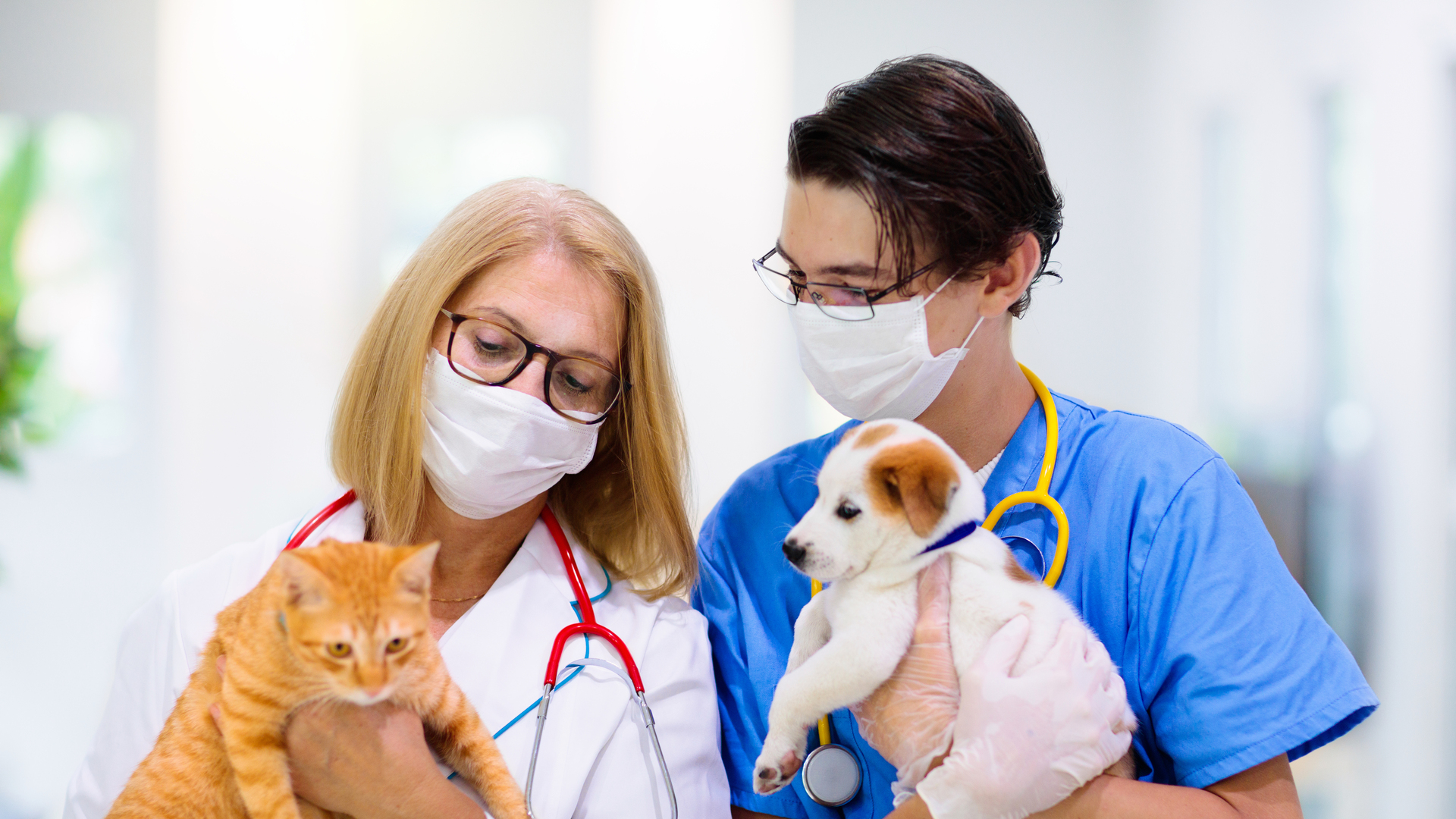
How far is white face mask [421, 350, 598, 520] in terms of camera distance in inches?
50.1

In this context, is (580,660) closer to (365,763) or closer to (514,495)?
(514,495)

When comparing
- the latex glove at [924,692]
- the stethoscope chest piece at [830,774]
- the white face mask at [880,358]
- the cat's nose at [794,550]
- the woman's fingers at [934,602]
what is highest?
the white face mask at [880,358]

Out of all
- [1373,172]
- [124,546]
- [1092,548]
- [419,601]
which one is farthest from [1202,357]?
[124,546]

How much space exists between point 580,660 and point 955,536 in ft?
2.14

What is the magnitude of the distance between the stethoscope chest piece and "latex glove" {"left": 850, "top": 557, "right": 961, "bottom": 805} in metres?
0.15

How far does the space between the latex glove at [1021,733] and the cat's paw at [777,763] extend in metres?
0.15

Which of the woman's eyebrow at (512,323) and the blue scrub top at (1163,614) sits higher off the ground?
the woman's eyebrow at (512,323)

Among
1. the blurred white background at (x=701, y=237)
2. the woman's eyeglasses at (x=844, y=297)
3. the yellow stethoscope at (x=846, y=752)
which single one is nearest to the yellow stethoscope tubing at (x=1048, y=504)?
the yellow stethoscope at (x=846, y=752)

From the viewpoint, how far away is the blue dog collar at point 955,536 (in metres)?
1.04

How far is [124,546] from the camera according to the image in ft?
9.67

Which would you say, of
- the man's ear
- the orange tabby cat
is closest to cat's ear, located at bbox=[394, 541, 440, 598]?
the orange tabby cat

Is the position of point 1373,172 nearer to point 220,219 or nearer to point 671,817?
point 671,817

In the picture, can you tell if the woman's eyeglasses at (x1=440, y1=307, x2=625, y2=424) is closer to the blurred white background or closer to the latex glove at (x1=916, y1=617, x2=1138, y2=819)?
the latex glove at (x1=916, y1=617, x2=1138, y2=819)

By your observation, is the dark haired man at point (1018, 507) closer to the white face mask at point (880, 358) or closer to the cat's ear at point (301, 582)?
the white face mask at point (880, 358)
